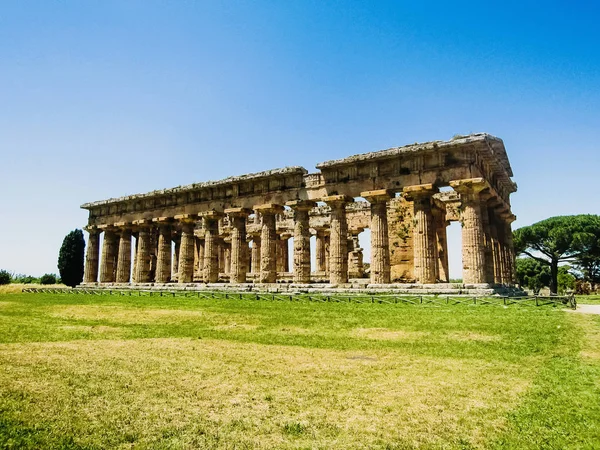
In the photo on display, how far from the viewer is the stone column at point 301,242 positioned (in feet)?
94.4

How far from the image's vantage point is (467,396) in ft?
20.6

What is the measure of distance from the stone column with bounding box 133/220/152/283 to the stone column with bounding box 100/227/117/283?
411cm

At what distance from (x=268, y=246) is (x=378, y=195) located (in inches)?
359

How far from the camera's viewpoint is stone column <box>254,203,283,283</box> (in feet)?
98.9

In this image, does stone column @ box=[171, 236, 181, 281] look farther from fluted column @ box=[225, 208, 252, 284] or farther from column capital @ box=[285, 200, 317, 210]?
column capital @ box=[285, 200, 317, 210]

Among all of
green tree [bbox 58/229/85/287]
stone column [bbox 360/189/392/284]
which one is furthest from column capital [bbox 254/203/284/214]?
green tree [bbox 58/229/85/287]

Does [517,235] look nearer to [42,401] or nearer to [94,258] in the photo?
[94,258]

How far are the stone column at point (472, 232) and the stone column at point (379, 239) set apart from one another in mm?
4464

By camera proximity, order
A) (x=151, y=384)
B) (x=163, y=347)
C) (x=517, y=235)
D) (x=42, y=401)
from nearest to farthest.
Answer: (x=42, y=401) → (x=151, y=384) → (x=163, y=347) → (x=517, y=235)

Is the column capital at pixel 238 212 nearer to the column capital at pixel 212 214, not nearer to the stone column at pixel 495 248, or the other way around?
the column capital at pixel 212 214

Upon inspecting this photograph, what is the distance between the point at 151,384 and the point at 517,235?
5167cm

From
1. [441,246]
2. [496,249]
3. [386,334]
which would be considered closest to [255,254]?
[441,246]

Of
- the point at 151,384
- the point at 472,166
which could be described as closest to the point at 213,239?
the point at 472,166

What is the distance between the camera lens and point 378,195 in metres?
26.3
